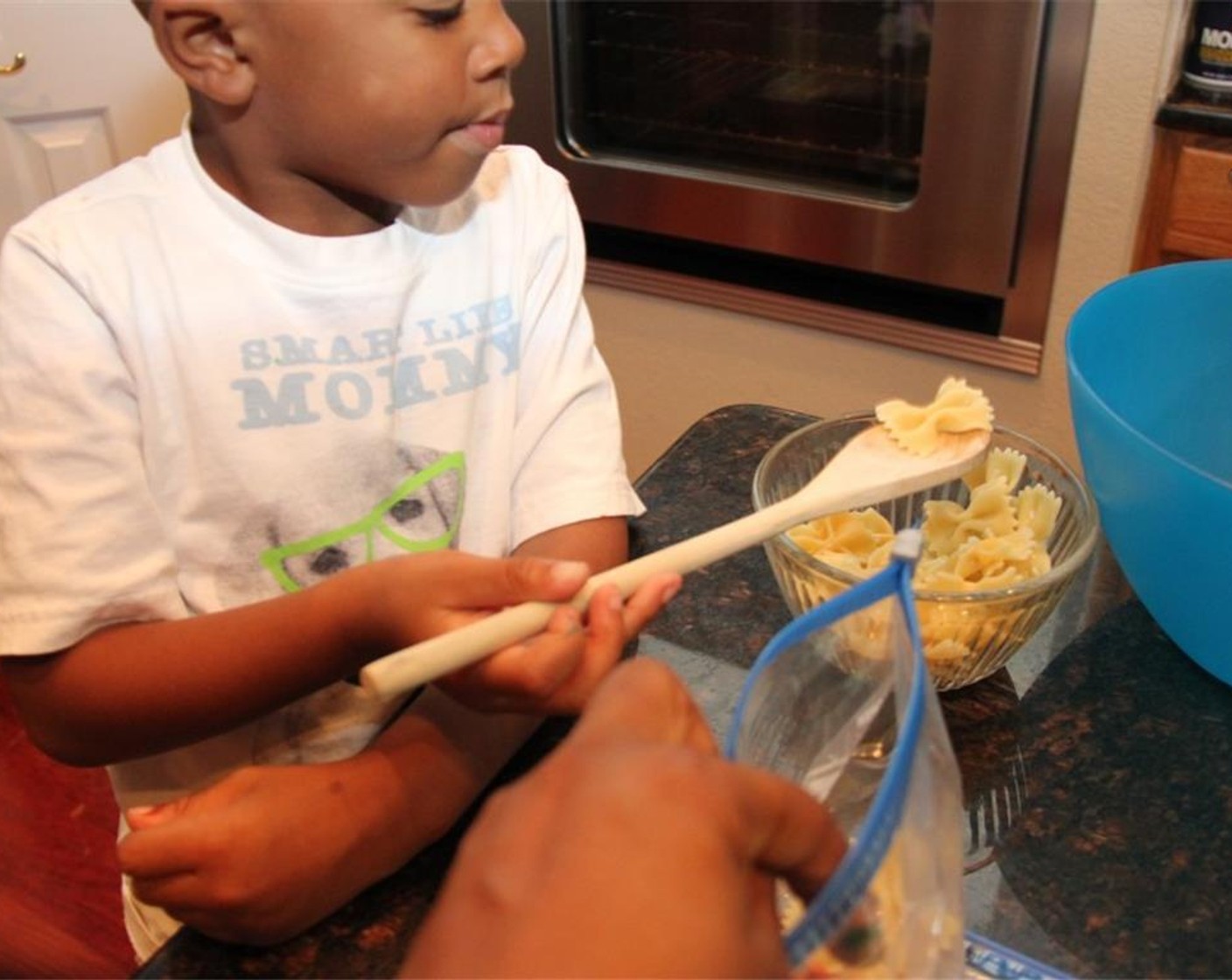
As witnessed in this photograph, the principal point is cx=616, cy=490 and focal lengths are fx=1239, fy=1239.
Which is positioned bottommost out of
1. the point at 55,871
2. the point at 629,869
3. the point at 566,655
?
the point at 55,871

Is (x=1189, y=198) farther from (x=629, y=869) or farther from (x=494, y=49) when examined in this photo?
(x=629, y=869)

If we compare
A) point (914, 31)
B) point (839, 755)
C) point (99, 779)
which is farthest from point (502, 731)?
point (99, 779)

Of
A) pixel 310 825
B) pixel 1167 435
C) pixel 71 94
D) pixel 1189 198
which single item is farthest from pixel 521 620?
pixel 71 94

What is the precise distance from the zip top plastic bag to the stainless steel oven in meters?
1.08

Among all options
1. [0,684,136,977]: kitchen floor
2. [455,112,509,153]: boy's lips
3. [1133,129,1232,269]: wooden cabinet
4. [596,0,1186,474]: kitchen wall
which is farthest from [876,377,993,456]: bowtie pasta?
[0,684,136,977]: kitchen floor

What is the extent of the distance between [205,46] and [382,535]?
0.95 ft

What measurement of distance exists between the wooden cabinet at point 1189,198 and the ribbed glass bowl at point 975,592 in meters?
0.79

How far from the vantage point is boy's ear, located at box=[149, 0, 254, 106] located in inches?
24.9

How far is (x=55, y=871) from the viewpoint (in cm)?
151

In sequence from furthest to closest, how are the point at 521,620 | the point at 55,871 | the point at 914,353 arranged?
the point at 914,353 < the point at 55,871 < the point at 521,620

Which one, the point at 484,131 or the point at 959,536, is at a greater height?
the point at 484,131

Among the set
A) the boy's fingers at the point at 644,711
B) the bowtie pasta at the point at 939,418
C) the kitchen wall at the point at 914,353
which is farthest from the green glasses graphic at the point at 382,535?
the kitchen wall at the point at 914,353

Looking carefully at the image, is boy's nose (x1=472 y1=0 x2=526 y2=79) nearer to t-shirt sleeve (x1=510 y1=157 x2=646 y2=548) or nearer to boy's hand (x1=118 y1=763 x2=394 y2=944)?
t-shirt sleeve (x1=510 y1=157 x2=646 y2=548)

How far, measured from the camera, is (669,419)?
74.0 inches
